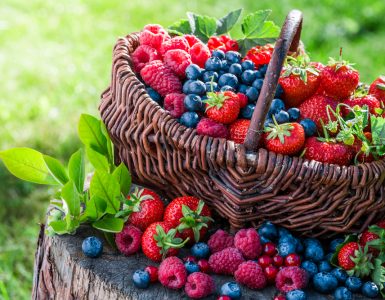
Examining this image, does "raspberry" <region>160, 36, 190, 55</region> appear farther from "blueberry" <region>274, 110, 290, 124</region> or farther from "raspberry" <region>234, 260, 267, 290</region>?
"raspberry" <region>234, 260, 267, 290</region>

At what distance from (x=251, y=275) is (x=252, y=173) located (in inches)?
10.8

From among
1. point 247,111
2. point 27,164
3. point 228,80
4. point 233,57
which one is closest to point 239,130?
point 247,111

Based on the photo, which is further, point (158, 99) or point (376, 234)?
point (158, 99)

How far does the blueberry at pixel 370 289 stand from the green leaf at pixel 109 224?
687 mm

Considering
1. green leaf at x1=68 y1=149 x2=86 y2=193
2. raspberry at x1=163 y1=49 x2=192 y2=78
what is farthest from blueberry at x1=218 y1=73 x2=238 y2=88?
green leaf at x1=68 y1=149 x2=86 y2=193

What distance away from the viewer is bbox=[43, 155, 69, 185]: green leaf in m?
2.08

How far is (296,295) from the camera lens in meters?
1.78

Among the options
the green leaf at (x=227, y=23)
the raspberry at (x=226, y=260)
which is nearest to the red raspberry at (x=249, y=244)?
the raspberry at (x=226, y=260)

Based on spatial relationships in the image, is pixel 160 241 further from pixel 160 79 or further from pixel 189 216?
pixel 160 79

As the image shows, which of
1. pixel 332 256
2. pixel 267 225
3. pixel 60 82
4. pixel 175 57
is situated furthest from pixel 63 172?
pixel 60 82

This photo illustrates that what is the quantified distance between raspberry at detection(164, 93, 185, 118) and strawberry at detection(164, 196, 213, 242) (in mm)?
249

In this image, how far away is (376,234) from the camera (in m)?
1.89

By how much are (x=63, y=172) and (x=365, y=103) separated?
95 cm

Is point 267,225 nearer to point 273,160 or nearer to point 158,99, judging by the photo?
point 273,160
